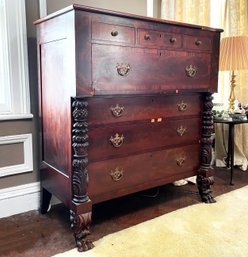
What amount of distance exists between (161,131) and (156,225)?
643 mm

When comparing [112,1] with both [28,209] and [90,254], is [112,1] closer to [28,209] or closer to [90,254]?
[28,209]

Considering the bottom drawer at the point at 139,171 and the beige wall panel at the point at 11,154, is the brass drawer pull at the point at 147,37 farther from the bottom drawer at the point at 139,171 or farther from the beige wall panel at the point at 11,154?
the beige wall panel at the point at 11,154

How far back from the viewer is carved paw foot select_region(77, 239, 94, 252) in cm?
173

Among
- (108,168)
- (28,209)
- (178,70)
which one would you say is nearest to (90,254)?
(108,168)

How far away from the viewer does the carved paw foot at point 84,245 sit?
173 centimetres

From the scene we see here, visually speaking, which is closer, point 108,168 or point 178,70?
point 108,168

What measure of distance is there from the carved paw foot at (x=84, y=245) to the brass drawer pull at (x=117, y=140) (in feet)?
1.96

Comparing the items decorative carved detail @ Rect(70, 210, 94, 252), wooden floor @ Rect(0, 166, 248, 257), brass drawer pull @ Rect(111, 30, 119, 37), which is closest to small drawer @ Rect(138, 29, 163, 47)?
brass drawer pull @ Rect(111, 30, 119, 37)

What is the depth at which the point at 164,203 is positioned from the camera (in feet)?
7.91

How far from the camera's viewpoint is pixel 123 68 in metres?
1.82

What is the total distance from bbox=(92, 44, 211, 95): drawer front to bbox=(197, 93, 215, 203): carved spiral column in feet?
0.52

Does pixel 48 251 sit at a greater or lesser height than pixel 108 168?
lesser

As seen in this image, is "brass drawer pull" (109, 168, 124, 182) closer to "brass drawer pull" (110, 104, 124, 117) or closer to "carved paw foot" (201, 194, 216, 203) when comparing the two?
"brass drawer pull" (110, 104, 124, 117)

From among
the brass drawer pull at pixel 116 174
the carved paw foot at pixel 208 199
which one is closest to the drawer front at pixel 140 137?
the brass drawer pull at pixel 116 174
